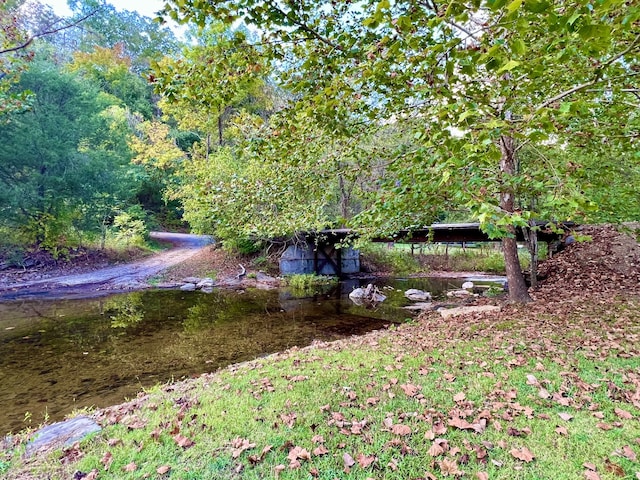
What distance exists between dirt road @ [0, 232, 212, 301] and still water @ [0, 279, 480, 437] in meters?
1.29

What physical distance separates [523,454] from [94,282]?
683 inches

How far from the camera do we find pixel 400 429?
10.2 feet

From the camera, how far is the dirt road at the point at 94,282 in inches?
545

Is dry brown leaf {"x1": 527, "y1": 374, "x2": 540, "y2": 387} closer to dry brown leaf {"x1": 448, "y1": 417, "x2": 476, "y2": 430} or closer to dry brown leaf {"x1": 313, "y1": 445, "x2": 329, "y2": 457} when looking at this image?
dry brown leaf {"x1": 448, "y1": 417, "x2": 476, "y2": 430}

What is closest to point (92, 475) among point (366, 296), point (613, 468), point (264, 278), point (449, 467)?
point (449, 467)

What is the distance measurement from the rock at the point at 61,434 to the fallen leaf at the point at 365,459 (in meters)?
2.72

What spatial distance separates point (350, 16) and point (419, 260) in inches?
798

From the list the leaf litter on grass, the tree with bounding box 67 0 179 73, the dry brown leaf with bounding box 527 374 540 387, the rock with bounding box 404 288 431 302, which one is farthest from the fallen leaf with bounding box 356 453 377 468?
the tree with bounding box 67 0 179 73

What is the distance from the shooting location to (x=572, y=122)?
5.77 metres

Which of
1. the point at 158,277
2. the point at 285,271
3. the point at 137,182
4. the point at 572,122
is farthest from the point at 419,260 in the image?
the point at 137,182

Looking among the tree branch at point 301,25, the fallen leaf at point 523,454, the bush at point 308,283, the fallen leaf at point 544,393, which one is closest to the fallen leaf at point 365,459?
the fallen leaf at point 523,454

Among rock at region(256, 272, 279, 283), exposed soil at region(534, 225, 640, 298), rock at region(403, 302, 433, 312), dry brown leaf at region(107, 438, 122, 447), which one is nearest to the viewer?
dry brown leaf at region(107, 438, 122, 447)

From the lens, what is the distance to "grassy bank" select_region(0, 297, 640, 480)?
106 inches

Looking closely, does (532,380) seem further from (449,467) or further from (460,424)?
(449,467)
